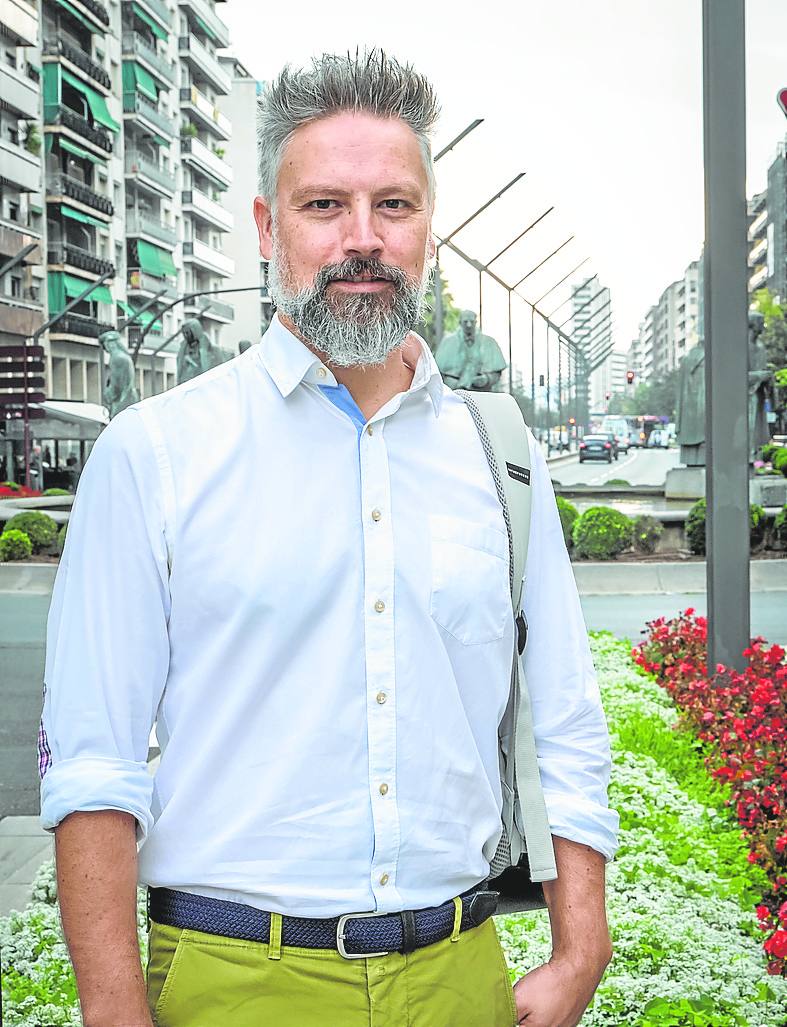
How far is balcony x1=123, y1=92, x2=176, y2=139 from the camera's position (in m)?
61.5

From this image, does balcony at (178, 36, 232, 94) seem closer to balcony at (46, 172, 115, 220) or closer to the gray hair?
balcony at (46, 172, 115, 220)

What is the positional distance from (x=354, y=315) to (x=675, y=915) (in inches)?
96.4

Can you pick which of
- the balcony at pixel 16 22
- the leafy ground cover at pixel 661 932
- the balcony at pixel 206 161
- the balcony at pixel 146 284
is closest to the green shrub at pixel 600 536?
the balcony at pixel 16 22

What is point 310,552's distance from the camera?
1.54 m

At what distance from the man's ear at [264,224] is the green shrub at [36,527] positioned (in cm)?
1496

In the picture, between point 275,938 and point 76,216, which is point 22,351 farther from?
point 76,216

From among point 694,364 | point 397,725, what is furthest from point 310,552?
point 694,364

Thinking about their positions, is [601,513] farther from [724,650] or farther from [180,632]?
[180,632]

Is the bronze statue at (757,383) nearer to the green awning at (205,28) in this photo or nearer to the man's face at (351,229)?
the man's face at (351,229)

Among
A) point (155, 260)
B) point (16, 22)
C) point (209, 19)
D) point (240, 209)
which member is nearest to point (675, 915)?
point (16, 22)

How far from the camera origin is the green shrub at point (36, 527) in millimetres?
16266

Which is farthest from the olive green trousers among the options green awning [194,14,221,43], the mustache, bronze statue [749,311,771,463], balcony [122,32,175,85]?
green awning [194,14,221,43]

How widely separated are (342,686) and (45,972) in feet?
7.31

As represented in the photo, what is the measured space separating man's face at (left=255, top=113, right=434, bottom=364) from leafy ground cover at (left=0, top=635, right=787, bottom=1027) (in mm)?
1863
